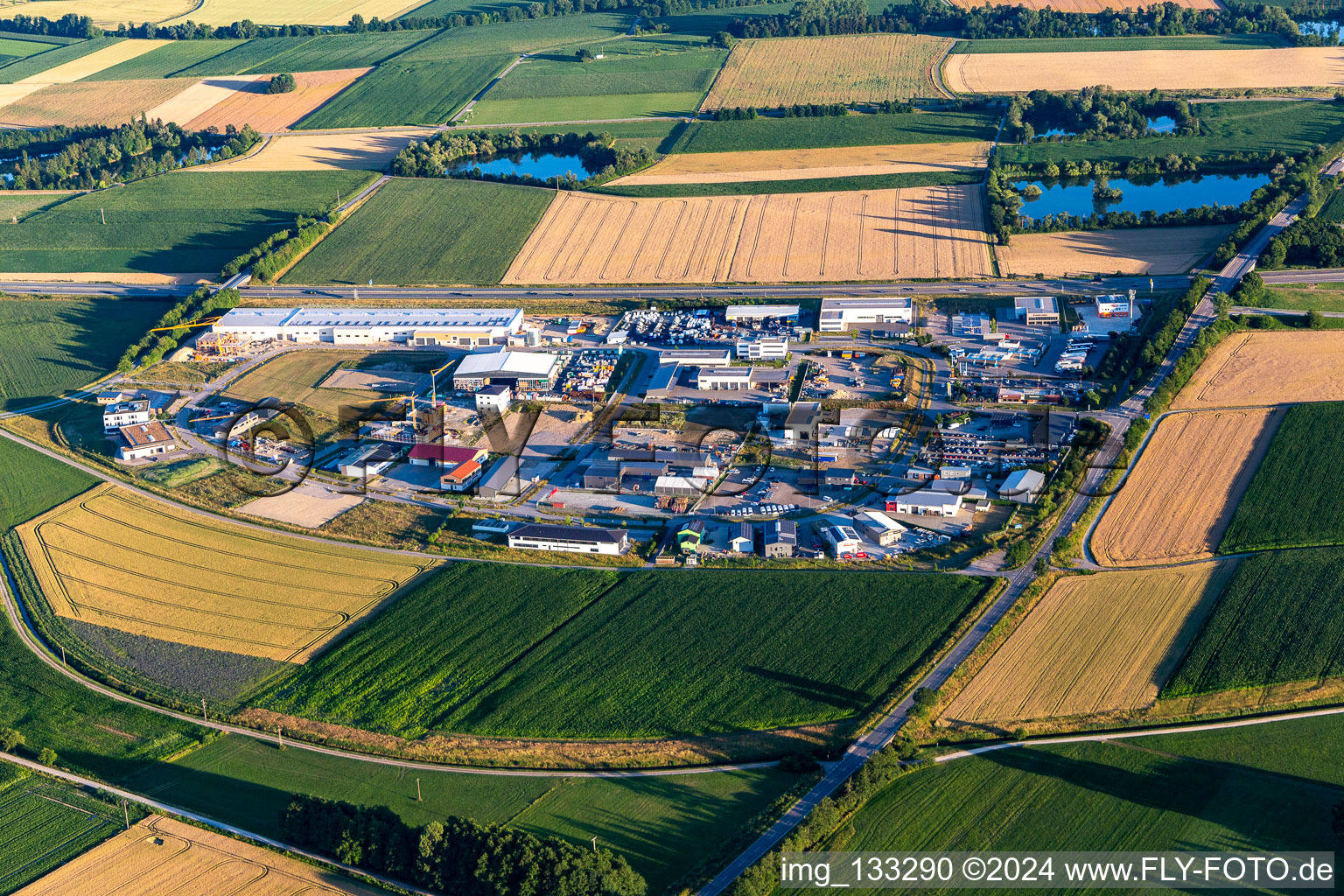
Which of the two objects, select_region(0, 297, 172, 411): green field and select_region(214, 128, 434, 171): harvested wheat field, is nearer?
select_region(0, 297, 172, 411): green field

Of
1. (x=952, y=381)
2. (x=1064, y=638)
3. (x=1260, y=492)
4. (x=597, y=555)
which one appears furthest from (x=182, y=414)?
(x=1260, y=492)

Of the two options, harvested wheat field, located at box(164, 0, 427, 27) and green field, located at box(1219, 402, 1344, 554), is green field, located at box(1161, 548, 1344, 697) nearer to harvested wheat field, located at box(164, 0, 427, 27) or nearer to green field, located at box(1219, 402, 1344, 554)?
green field, located at box(1219, 402, 1344, 554)

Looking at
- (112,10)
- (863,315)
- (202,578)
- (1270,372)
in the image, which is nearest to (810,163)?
A: (863,315)

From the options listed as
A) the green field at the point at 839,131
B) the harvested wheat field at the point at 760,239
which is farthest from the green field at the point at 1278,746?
the green field at the point at 839,131

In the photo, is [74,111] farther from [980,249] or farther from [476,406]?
[980,249]

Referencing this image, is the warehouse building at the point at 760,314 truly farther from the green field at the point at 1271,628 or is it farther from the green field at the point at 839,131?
the green field at the point at 1271,628

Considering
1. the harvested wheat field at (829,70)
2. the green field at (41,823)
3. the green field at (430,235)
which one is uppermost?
the harvested wheat field at (829,70)

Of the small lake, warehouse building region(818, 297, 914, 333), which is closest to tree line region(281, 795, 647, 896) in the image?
warehouse building region(818, 297, 914, 333)
